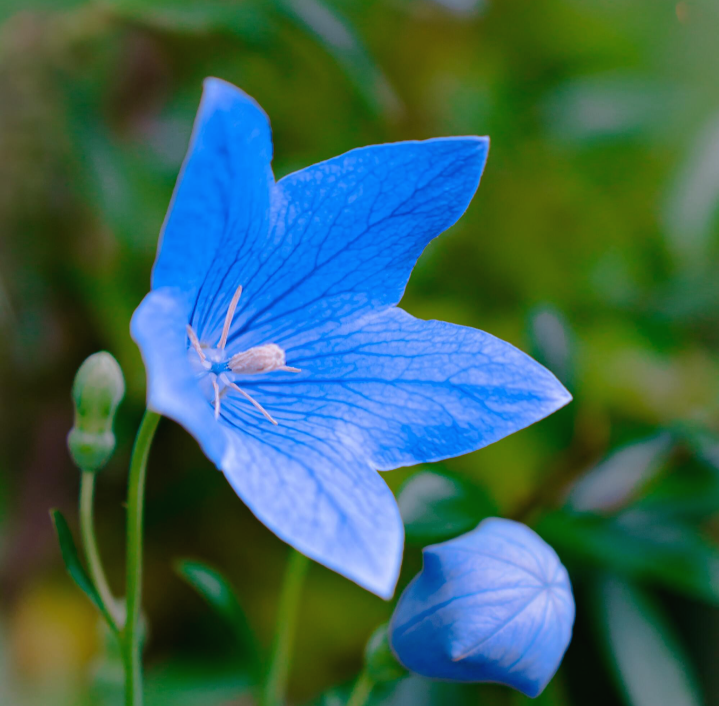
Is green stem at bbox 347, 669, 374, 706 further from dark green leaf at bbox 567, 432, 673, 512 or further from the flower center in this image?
dark green leaf at bbox 567, 432, 673, 512

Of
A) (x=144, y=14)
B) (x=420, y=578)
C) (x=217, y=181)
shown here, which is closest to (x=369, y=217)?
(x=217, y=181)

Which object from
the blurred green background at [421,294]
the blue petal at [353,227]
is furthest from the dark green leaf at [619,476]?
the blue petal at [353,227]

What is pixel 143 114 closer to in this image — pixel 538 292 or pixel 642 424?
pixel 538 292

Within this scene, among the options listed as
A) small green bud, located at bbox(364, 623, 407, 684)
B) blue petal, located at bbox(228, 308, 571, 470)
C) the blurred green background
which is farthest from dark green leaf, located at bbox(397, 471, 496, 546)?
blue petal, located at bbox(228, 308, 571, 470)

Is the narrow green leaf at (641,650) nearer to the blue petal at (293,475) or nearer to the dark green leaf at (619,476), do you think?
the dark green leaf at (619,476)

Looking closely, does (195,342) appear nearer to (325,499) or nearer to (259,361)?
(259,361)
